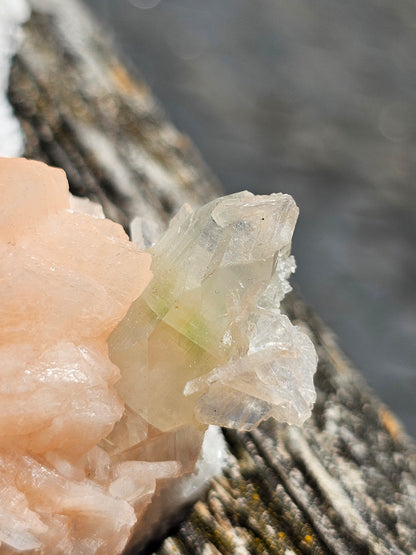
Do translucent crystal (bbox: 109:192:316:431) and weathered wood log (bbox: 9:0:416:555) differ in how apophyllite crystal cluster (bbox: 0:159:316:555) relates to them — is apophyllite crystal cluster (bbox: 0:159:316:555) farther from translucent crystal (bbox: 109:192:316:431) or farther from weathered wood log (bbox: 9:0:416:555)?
weathered wood log (bbox: 9:0:416:555)

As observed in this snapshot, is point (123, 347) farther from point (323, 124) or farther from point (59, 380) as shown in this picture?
point (323, 124)

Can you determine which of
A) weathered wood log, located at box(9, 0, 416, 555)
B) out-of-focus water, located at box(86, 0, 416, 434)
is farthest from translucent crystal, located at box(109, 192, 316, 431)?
out-of-focus water, located at box(86, 0, 416, 434)

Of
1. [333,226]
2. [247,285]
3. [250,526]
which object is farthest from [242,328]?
[333,226]

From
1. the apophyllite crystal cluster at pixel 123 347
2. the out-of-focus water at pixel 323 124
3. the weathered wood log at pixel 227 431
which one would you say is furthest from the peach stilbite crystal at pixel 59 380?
the out-of-focus water at pixel 323 124

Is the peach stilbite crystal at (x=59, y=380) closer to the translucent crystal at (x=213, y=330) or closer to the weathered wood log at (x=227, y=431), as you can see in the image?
the translucent crystal at (x=213, y=330)

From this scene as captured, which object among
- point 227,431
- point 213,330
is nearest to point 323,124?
point 227,431

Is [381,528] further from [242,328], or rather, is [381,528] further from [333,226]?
[333,226]
